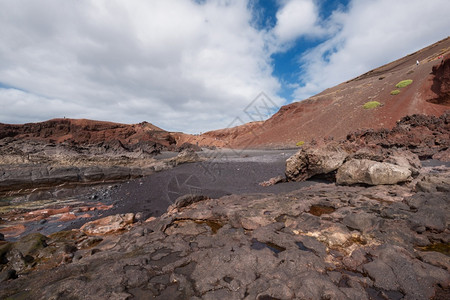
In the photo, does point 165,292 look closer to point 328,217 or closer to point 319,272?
point 319,272

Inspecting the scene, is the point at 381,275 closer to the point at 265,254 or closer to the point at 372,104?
the point at 265,254

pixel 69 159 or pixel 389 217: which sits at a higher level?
pixel 69 159

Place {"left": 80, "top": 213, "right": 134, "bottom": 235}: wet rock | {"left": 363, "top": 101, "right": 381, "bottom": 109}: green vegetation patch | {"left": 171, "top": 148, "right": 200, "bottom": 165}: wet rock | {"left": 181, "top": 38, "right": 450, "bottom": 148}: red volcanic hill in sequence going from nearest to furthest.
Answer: {"left": 80, "top": 213, "right": 134, "bottom": 235}: wet rock < {"left": 171, "top": 148, "right": 200, "bottom": 165}: wet rock < {"left": 181, "top": 38, "right": 450, "bottom": 148}: red volcanic hill < {"left": 363, "top": 101, "right": 381, "bottom": 109}: green vegetation patch

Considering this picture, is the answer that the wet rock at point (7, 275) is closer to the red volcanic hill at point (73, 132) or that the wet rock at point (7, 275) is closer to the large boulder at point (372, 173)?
the large boulder at point (372, 173)

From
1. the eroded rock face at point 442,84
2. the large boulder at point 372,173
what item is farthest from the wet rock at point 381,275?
the eroded rock face at point 442,84

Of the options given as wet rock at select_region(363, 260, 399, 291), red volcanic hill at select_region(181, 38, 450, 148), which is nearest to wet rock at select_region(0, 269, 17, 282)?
wet rock at select_region(363, 260, 399, 291)

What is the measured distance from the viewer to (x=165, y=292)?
2707mm

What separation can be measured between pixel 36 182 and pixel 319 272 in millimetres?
15495

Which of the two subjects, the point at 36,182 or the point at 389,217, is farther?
the point at 36,182

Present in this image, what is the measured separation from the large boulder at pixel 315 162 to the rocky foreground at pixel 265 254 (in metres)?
2.57

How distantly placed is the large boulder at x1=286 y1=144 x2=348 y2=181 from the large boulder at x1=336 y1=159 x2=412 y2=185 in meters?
1.05

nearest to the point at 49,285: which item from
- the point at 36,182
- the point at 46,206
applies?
the point at 46,206

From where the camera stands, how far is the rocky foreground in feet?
8.48

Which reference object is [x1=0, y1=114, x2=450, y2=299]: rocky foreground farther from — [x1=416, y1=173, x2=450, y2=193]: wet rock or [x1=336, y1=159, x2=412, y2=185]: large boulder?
[x1=336, y1=159, x2=412, y2=185]: large boulder
